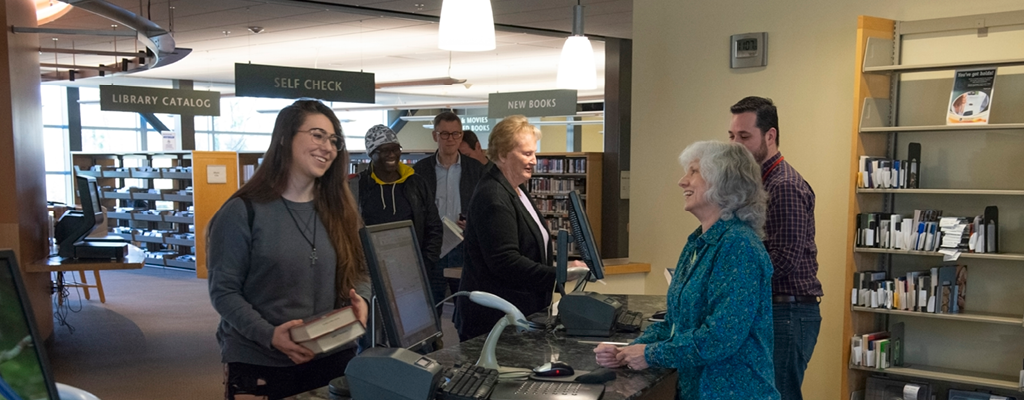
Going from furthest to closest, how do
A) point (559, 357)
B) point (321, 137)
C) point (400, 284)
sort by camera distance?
point (559, 357), point (321, 137), point (400, 284)

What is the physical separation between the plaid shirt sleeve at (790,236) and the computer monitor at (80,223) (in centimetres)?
555

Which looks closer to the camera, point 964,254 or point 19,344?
point 19,344

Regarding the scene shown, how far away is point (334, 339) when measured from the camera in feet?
6.88

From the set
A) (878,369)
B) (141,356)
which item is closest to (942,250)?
(878,369)

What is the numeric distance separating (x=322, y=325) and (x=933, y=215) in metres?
3.39

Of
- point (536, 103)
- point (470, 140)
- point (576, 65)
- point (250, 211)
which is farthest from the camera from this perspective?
point (536, 103)

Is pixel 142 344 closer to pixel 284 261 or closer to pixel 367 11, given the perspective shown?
pixel 367 11

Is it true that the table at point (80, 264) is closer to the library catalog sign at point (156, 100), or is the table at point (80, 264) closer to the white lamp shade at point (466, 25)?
the library catalog sign at point (156, 100)

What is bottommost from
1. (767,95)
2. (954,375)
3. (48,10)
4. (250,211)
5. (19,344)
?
(954,375)

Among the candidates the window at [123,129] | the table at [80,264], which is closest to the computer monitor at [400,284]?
the table at [80,264]

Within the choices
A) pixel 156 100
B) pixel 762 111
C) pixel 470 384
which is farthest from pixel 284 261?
pixel 156 100

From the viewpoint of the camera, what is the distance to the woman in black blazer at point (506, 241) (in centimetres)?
299

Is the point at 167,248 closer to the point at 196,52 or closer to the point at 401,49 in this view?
the point at 196,52

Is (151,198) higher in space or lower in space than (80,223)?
lower
